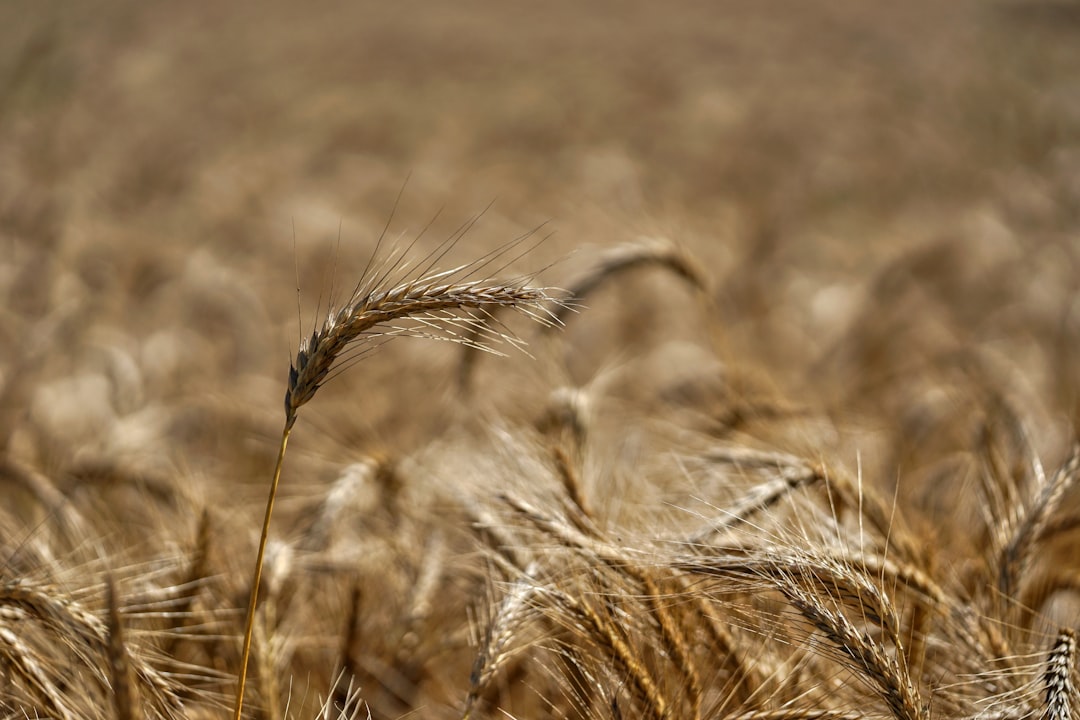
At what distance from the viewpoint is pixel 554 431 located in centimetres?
210

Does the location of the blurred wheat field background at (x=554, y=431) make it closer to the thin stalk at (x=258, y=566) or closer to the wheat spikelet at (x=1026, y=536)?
the wheat spikelet at (x=1026, y=536)

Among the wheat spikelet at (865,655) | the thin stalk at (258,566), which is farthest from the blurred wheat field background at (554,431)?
the thin stalk at (258,566)

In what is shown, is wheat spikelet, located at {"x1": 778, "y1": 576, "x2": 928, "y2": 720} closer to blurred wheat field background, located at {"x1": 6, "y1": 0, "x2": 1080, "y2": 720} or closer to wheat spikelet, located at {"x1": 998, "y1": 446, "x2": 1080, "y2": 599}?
blurred wheat field background, located at {"x1": 6, "y1": 0, "x2": 1080, "y2": 720}

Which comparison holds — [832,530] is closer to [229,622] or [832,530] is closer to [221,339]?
[229,622]

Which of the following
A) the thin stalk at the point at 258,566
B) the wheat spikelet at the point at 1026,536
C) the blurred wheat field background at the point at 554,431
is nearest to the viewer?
the thin stalk at the point at 258,566

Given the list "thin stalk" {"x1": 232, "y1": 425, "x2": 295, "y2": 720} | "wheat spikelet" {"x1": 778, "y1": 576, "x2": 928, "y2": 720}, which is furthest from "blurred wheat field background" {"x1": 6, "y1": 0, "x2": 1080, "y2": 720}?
"thin stalk" {"x1": 232, "y1": 425, "x2": 295, "y2": 720}

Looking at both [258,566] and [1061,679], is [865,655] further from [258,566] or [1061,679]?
[258,566]

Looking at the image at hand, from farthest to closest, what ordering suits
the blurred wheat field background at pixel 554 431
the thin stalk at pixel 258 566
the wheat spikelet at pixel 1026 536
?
the wheat spikelet at pixel 1026 536, the blurred wheat field background at pixel 554 431, the thin stalk at pixel 258 566

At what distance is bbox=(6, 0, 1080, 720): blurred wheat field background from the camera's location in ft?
4.17

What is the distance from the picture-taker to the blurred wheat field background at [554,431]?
1.27 metres

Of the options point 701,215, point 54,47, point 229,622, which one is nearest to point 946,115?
point 701,215

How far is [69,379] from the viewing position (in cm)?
379

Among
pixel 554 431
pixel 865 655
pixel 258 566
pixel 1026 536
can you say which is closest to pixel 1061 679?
pixel 865 655

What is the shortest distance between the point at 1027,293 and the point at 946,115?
26.5 feet
